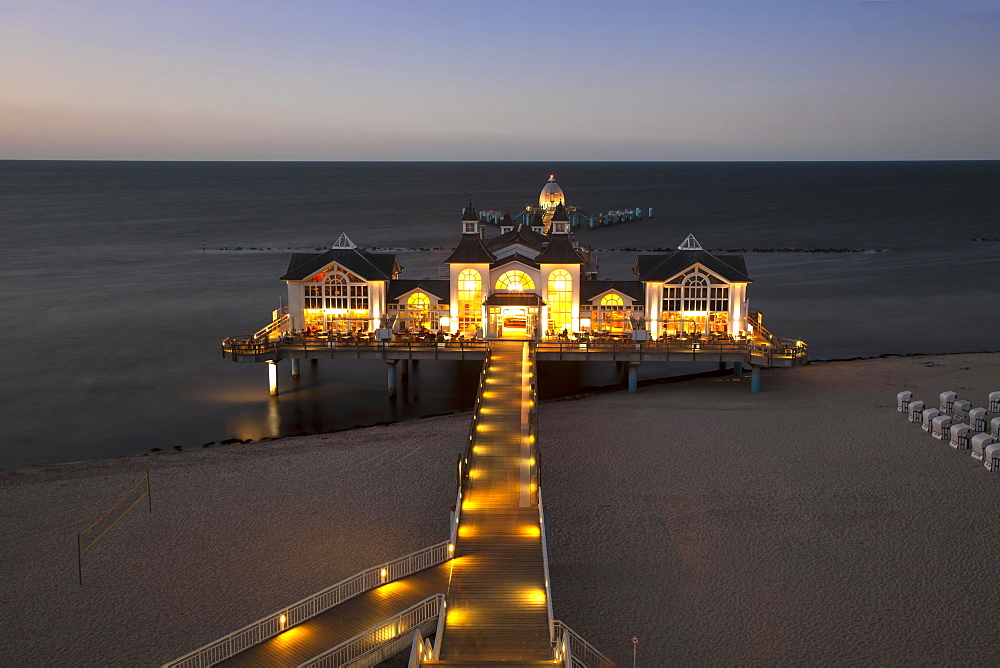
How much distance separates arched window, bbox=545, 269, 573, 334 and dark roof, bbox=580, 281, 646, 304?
2.48 feet

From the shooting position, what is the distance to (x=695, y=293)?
37688 millimetres

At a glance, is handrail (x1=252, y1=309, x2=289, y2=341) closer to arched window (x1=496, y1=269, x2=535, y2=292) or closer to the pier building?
the pier building

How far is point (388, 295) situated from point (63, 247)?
64960 mm

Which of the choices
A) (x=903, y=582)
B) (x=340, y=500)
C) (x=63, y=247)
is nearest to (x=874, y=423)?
(x=903, y=582)

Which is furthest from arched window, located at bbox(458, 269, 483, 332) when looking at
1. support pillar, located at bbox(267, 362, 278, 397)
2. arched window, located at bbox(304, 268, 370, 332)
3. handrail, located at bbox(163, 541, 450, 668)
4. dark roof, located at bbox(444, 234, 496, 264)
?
handrail, located at bbox(163, 541, 450, 668)

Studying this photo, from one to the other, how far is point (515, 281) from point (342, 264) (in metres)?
7.00

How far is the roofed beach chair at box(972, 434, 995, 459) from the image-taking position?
2578 centimetres

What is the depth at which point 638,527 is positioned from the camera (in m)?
21.9

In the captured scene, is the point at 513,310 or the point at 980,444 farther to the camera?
the point at 513,310

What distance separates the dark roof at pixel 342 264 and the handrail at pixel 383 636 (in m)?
22.6

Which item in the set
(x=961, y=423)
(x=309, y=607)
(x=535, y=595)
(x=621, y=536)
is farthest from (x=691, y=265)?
(x=309, y=607)

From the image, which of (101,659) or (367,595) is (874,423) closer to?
(367,595)

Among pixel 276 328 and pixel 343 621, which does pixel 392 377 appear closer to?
pixel 276 328

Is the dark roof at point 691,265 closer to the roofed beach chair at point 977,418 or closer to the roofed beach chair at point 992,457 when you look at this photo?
the roofed beach chair at point 977,418
